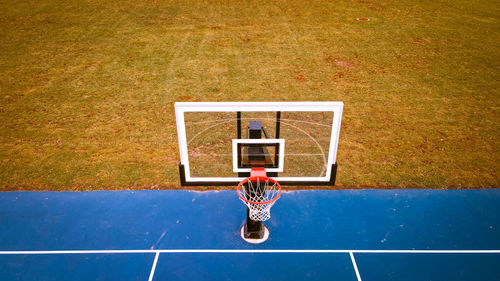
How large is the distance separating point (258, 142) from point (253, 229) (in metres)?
1.51

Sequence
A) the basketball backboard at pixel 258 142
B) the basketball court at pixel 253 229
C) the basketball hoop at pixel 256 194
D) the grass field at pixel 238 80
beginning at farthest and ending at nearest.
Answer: the grass field at pixel 238 80, the basketball hoop at pixel 256 194, the basketball court at pixel 253 229, the basketball backboard at pixel 258 142

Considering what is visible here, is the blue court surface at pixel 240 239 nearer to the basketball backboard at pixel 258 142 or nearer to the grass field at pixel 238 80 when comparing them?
the grass field at pixel 238 80

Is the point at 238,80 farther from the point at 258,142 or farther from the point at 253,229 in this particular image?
the point at 253,229

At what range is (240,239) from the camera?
5.78 m

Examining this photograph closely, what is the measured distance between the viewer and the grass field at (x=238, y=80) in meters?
7.45

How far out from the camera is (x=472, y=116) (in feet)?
30.1

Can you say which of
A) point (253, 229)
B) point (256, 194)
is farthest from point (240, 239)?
point (256, 194)

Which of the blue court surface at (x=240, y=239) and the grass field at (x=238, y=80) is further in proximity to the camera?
the grass field at (x=238, y=80)

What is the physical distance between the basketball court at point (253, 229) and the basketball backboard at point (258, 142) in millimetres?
27

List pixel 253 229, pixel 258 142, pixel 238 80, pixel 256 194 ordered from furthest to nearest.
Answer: pixel 238 80 → pixel 253 229 → pixel 256 194 → pixel 258 142

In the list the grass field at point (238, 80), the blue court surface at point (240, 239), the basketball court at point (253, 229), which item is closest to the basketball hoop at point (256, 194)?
the basketball court at point (253, 229)

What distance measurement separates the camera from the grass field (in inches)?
293

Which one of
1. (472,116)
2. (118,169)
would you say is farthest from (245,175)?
(472,116)

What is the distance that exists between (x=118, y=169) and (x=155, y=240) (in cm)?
222
